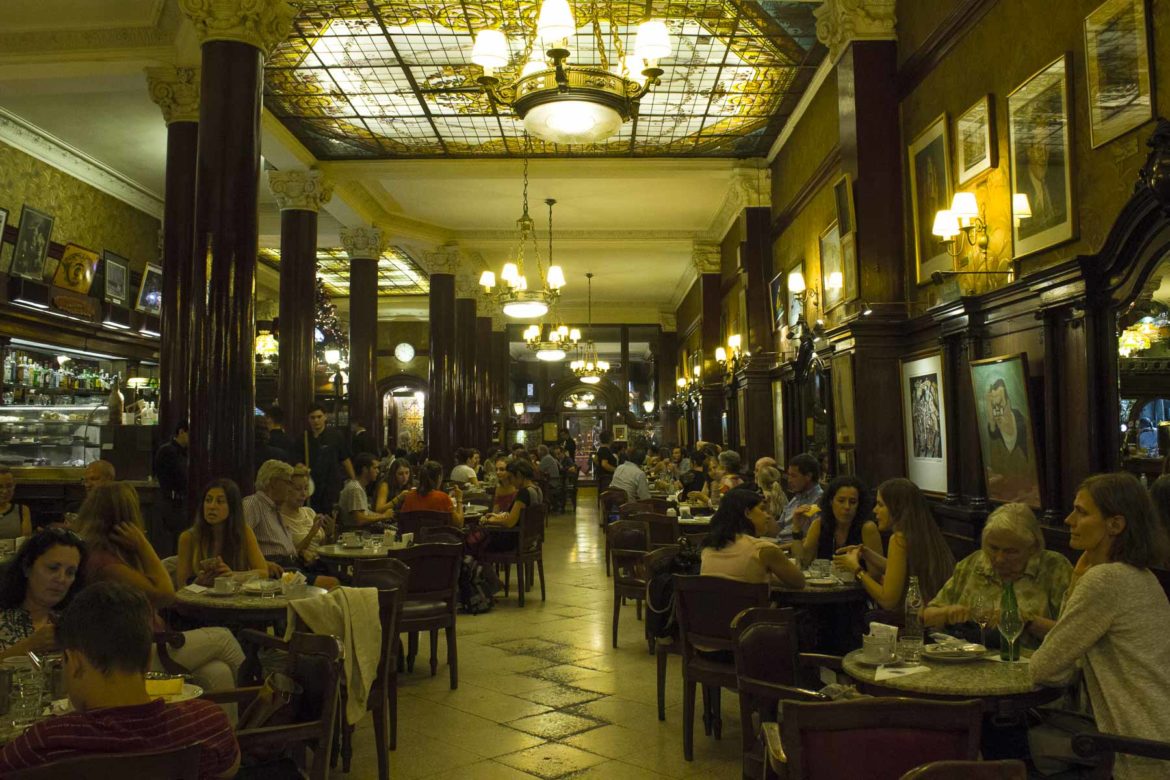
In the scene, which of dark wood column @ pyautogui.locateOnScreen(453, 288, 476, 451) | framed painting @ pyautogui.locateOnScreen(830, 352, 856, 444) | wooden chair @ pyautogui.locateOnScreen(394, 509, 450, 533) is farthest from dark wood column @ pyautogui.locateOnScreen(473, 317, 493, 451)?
framed painting @ pyautogui.locateOnScreen(830, 352, 856, 444)

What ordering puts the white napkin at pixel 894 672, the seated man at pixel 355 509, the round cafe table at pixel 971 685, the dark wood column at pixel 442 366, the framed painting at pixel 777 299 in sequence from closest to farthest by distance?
the round cafe table at pixel 971 685 → the white napkin at pixel 894 672 → the seated man at pixel 355 509 → the framed painting at pixel 777 299 → the dark wood column at pixel 442 366

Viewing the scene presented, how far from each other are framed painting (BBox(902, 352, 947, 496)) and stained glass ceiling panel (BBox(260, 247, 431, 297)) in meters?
13.1

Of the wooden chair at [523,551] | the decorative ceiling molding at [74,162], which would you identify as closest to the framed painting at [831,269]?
the wooden chair at [523,551]

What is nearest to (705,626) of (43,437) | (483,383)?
(43,437)

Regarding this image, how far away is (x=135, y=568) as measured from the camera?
414cm

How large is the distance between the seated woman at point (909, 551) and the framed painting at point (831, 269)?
4.78m

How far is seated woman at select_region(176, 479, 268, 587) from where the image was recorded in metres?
4.84

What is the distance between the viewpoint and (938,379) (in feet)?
22.9

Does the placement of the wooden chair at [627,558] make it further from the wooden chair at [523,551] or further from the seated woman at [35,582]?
the seated woman at [35,582]

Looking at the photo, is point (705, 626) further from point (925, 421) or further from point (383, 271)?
point (383, 271)

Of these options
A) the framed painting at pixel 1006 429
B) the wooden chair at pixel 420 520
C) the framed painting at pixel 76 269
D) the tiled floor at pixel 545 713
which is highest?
the framed painting at pixel 76 269

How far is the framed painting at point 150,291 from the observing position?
15.1 meters

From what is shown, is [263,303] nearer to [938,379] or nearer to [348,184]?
[348,184]

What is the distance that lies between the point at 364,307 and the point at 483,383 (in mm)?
6596
